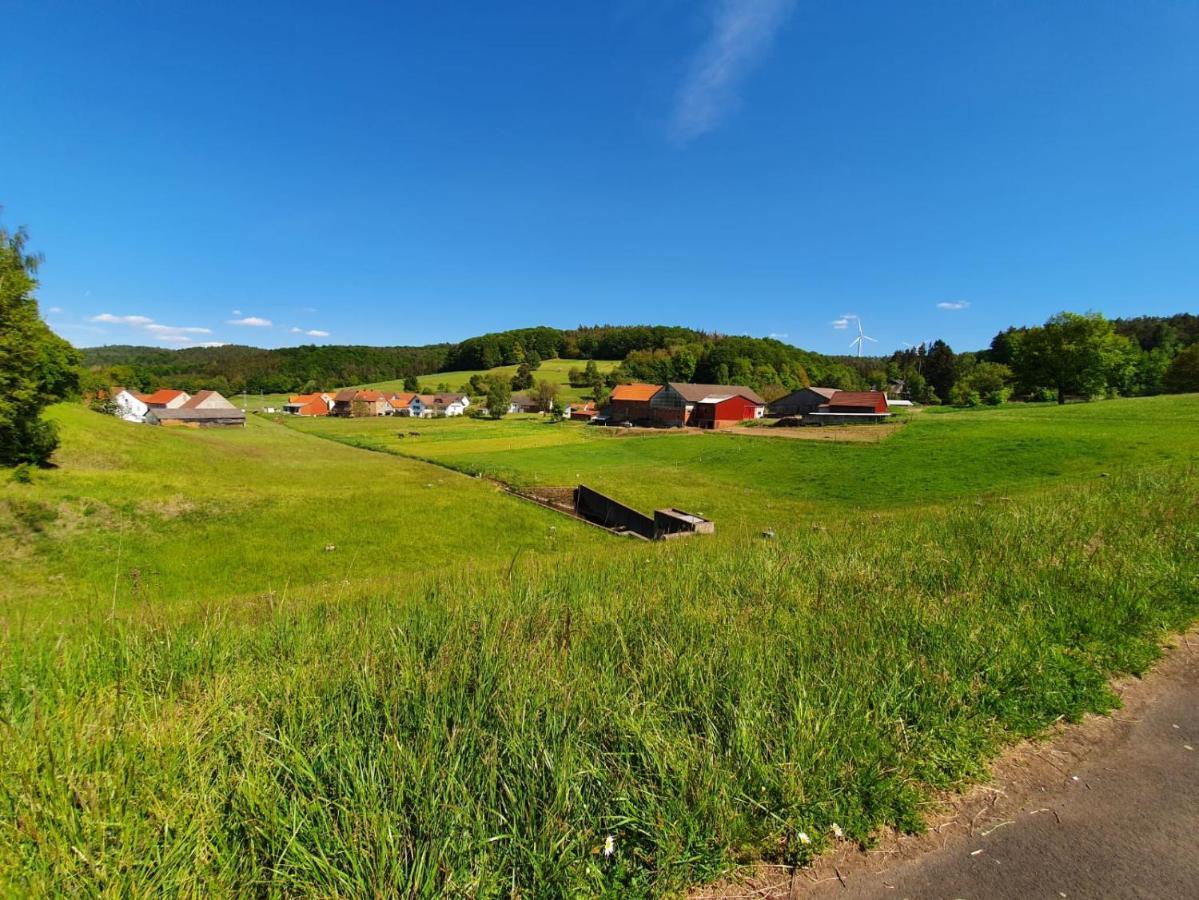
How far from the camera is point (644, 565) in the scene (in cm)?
779

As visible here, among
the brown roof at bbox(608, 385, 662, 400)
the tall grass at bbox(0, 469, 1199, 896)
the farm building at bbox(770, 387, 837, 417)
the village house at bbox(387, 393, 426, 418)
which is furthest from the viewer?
the village house at bbox(387, 393, 426, 418)

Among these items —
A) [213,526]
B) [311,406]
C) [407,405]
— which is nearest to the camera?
[213,526]

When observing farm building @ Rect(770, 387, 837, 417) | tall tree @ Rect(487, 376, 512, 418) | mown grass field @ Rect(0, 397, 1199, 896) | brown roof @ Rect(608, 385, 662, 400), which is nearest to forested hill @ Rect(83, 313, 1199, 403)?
farm building @ Rect(770, 387, 837, 417)

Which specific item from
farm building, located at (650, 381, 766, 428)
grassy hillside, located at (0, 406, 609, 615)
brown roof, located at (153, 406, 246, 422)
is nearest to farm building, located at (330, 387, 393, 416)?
brown roof, located at (153, 406, 246, 422)

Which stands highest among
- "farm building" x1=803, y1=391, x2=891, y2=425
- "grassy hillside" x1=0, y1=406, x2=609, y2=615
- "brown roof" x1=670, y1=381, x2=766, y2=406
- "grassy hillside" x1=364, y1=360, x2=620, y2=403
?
"grassy hillside" x1=364, y1=360, x2=620, y2=403

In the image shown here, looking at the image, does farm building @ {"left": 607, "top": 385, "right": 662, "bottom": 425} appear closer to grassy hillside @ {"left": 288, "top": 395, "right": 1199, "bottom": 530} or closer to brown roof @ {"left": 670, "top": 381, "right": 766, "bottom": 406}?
brown roof @ {"left": 670, "top": 381, "right": 766, "bottom": 406}

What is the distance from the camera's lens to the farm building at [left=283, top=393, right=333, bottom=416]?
459ft

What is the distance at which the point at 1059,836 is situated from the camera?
9.68 ft

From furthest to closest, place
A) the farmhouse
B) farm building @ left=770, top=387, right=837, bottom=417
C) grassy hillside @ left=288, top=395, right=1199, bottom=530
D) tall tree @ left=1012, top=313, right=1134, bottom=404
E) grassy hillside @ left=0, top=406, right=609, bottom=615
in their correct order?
the farmhouse → farm building @ left=770, top=387, right=837, bottom=417 → tall tree @ left=1012, top=313, right=1134, bottom=404 → grassy hillside @ left=288, top=395, right=1199, bottom=530 → grassy hillside @ left=0, top=406, right=609, bottom=615

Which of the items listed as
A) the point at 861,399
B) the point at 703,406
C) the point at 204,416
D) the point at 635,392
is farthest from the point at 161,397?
the point at 861,399

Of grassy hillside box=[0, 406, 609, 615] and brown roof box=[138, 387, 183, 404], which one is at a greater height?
brown roof box=[138, 387, 183, 404]

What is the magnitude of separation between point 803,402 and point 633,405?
105 ft

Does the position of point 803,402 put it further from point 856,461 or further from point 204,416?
point 204,416

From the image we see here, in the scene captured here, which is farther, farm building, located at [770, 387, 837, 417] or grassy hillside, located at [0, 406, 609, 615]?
farm building, located at [770, 387, 837, 417]
